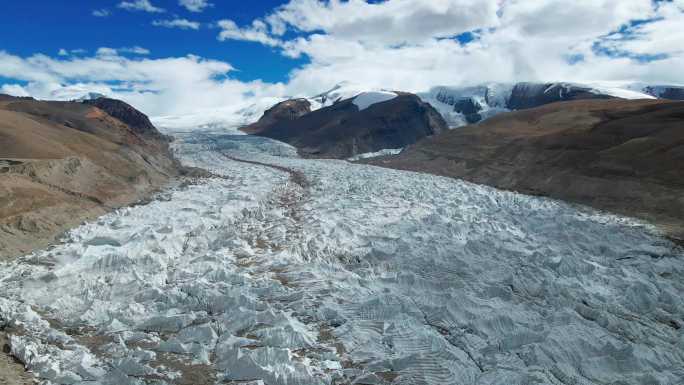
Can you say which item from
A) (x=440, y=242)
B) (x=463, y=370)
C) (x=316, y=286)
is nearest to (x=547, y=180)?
(x=440, y=242)

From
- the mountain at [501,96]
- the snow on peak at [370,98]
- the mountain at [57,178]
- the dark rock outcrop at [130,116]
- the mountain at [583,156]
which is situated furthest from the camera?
the mountain at [501,96]

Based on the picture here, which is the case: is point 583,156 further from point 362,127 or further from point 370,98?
point 370,98

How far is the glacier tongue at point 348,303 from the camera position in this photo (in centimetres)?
675

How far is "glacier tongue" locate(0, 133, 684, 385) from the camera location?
675 cm

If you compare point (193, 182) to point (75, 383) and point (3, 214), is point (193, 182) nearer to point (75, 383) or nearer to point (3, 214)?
point (3, 214)

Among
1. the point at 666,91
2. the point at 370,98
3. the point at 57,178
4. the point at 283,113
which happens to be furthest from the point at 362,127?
the point at 666,91

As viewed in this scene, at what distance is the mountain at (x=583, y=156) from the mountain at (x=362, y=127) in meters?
15.8

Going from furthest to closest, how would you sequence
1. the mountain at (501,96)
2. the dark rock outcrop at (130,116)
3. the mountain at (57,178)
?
the mountain at (501,96)
the dark rock outcrop at (130,116)
the mountain at (57,178)

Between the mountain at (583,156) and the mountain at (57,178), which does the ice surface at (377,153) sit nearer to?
the mountain at (583,156)

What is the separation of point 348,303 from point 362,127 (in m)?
57.1

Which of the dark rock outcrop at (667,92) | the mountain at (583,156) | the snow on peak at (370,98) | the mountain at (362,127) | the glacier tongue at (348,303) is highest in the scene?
the snow on peak at (370,98)

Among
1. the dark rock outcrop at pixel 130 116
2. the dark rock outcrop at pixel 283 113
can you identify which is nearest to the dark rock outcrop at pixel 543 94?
the dark rock outcrop at pixel 283 113

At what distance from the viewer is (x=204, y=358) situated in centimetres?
706

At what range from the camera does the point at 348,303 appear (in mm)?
8906
